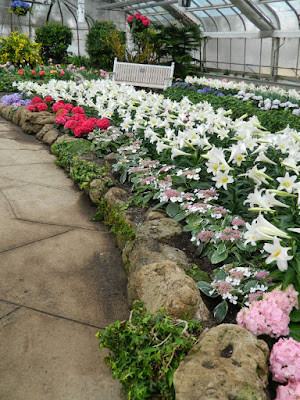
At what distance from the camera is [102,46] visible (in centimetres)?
1481

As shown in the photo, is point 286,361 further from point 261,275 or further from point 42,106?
point 42,106

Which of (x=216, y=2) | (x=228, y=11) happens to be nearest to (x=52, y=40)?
(x=216, y=2)

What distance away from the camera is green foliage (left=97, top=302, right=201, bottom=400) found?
159cm

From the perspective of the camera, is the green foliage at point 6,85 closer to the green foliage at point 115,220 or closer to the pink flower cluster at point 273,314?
the green foliage at point 115,220

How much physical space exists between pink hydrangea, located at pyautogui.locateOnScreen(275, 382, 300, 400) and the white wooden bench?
36.1 ft

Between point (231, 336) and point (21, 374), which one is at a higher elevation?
point (231, 336)

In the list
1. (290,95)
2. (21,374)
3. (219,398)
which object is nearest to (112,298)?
(21,374)

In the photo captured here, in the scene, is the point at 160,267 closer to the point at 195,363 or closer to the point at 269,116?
the point at 195,363

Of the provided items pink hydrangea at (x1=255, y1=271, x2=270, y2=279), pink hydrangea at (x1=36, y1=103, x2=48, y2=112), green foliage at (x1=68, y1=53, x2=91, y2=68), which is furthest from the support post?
pink hydrangea at (x1=255, y1=271, x2=270, y2=279)

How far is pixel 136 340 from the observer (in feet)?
5.45

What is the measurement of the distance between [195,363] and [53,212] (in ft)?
7.92

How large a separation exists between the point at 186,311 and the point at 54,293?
38.7 inches

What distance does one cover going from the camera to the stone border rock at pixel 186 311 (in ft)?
4.74

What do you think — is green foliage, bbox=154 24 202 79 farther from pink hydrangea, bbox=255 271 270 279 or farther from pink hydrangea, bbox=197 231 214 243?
pink hydrangea, bbox=255 271 270 279
